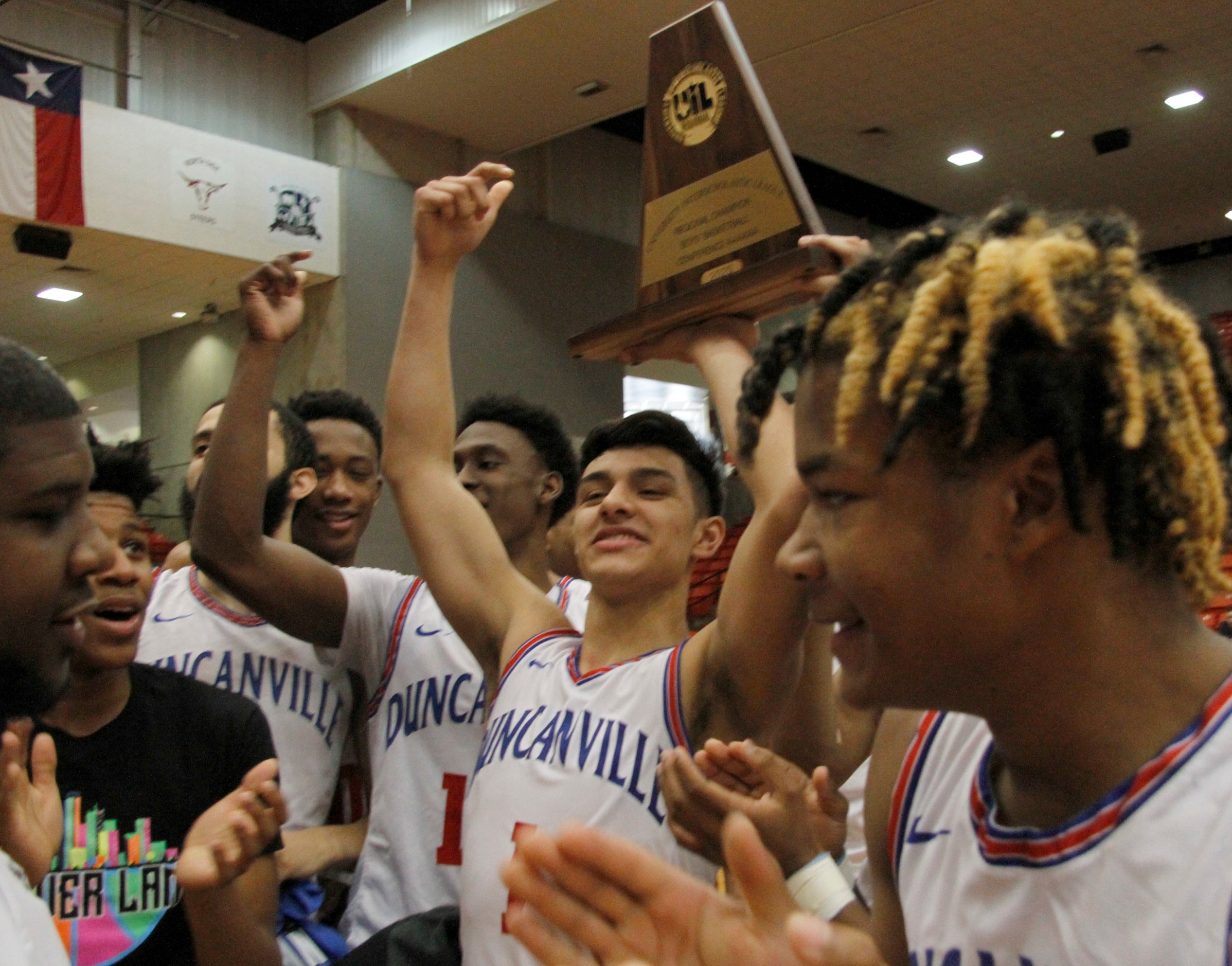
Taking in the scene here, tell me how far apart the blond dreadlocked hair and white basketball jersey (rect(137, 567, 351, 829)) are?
6.46 ft

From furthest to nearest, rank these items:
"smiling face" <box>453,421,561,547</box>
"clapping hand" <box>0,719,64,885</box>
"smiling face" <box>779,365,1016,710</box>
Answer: "smiling face" <box>453,421,561,547</box>
"clapping hand" <box>0,719,64,885</box>
"smiling face" <box>779,365,1016,710</box>

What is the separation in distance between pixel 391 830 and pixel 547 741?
0.69m

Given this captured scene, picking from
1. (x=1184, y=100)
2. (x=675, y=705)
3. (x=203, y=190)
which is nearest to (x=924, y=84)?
(x=1184, y=100)

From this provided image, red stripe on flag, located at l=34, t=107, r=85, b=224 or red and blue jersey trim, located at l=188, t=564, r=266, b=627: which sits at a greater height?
red stripe on flag, located at l=34, t=107, r=85, b=224

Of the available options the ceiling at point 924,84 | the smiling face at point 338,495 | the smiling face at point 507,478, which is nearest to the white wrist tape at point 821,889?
the smiling face at point 507,478

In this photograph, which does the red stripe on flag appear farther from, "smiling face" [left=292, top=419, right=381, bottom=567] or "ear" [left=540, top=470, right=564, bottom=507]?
"ear" [left=540, top=470, right=564, bottom=507]

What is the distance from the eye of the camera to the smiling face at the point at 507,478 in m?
3.15

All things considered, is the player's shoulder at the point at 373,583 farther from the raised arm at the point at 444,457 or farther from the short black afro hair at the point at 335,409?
the short black afro hair at the point at 335,409

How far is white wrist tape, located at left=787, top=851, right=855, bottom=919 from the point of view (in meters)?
1.45

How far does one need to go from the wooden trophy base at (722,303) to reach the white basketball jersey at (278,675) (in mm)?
1078

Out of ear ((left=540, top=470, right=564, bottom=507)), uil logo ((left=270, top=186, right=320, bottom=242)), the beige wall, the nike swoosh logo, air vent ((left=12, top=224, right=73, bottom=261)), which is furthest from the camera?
the beige wall

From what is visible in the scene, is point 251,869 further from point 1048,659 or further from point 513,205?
point 513,205

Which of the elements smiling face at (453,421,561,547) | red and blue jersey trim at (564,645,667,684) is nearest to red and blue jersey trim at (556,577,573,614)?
smiling face at (453,421,561,547)

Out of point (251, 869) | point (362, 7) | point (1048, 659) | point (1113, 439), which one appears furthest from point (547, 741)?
point (362, 7)
